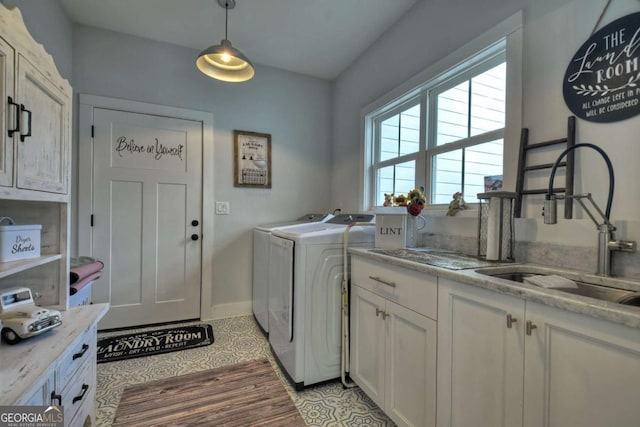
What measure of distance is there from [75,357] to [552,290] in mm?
1678

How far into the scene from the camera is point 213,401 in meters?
1.64

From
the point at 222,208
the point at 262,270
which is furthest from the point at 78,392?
the point at 222,208

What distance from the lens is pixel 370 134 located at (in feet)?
8.97

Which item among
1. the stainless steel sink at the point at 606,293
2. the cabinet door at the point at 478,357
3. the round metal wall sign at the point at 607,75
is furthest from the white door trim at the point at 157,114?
the round metal wall sign at the point at 607,75

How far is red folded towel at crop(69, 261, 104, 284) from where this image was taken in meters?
1.56

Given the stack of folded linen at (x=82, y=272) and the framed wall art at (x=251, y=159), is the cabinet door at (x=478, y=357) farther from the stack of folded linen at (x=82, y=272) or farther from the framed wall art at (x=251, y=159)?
the framed wall art at (x=251, y=159)

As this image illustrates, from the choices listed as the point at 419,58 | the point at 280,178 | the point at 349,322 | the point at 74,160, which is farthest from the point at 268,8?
the point at 349,322

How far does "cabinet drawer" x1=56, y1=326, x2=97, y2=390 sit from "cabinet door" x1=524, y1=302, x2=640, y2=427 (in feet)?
4.76

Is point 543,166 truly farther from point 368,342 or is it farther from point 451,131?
point 368,342

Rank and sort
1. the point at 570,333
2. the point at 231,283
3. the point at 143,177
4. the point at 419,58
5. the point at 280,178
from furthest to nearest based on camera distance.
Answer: the point at 280,178, the point at 231,283, the point at 143,177, the point at 419,58, the point at 570,333

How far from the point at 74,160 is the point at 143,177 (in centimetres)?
51

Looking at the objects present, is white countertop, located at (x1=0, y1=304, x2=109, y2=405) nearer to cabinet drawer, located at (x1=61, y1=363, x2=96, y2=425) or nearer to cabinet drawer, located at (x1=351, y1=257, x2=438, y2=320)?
cabinet drawer, located at (x1=61, y1=363, x2=96, y2=425)

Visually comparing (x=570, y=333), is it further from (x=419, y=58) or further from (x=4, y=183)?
(x=419, y=58)

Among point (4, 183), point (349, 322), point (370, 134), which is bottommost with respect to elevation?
point (349, 322)
